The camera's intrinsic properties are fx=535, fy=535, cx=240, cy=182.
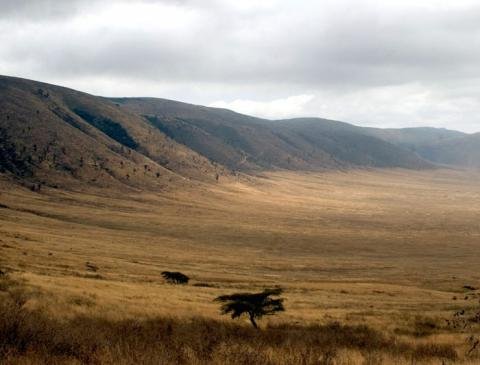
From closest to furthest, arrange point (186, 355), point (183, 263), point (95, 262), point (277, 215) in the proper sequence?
point (186, 355), point (95, 262), point (183, 263), point (277, 215)

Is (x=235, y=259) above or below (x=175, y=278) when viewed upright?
below

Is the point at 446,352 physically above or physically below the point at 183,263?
above

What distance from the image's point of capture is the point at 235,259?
94438mm

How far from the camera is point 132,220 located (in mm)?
141500

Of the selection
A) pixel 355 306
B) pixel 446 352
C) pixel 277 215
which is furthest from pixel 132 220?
pixel 446 352

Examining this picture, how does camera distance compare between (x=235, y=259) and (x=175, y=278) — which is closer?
(x=175, y=278)

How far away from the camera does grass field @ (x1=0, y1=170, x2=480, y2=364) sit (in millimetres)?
27875

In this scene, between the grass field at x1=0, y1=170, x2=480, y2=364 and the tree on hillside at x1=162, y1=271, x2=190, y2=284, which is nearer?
the grass field at x1=0, y1=170, x2=480, y2=364

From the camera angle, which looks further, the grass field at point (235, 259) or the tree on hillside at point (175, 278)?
the tree on hillside at point (175, 278)

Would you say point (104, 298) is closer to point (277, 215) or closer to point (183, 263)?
point (183, 263)

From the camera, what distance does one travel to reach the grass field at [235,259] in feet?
91.5

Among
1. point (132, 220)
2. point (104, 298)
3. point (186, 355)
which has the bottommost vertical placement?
point (132, 220)

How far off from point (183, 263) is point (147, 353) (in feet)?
241

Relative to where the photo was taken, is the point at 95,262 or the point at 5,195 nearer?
the point at 95,262
